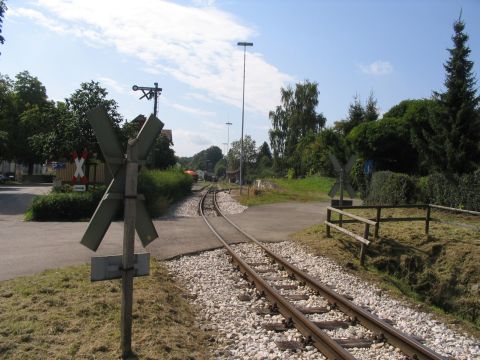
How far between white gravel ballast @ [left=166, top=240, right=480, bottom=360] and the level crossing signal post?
146 cm

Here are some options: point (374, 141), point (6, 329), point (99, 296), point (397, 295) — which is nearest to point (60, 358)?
point (6, 329)

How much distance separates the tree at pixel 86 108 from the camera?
2048 centimetres

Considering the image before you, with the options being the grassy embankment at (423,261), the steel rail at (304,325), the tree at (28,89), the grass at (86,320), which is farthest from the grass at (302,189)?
the tree at (28,89)

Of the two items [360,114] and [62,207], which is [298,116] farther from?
[62,207]

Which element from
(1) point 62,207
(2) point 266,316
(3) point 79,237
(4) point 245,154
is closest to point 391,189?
(1) point 62,207

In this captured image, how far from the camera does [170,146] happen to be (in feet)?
165

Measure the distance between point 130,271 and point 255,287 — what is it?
4.13 meters

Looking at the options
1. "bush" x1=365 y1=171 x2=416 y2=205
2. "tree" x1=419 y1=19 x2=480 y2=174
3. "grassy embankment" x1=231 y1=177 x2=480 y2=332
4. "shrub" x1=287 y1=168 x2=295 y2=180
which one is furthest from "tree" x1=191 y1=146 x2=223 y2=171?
"grassy embankment" x1=231 y1=177 x2=480 y2=332

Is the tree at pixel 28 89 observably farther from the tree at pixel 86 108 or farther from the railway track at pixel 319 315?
the railway track at pixel 319 315

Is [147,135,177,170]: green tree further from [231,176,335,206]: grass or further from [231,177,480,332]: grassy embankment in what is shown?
[231,177,480,332]: grassy embankment

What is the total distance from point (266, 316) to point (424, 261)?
600 cm

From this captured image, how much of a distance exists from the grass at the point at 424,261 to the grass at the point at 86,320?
458 cm

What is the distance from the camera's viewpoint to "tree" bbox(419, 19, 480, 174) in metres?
20.9

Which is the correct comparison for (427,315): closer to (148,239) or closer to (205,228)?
(148,239)
